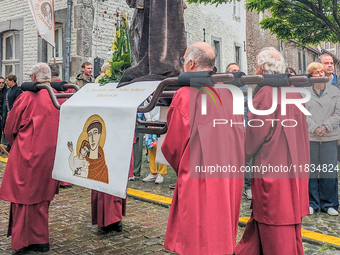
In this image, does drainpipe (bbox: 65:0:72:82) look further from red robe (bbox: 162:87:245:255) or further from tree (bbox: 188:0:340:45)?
red robe (bbox: 162:87:245:255)

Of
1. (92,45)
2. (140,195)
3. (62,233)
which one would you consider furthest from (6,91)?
(62,233)

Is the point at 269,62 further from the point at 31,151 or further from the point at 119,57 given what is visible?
the point at 31,151

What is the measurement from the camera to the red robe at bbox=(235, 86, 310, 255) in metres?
3.12

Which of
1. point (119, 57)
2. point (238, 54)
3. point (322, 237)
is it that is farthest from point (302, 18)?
point (119, 57)

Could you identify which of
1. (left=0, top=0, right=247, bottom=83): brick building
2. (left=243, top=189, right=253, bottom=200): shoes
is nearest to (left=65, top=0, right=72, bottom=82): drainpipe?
Result: (left=0, top=0, right=247, bottom=83): brick building

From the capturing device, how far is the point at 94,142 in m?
3.00

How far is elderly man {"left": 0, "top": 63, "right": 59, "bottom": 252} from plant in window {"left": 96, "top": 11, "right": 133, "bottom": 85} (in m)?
0.84

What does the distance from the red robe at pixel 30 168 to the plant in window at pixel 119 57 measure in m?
0.84

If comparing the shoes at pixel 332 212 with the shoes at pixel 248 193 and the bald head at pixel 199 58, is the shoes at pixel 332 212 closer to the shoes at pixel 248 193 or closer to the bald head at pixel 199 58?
the shoes at pixel 248 193

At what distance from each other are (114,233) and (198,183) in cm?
229

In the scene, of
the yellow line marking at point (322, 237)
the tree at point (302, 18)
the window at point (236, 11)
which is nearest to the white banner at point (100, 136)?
the yellow line marking at point (322, 237)

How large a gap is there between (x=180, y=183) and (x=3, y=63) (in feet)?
45.4

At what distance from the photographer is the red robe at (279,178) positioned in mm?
3119

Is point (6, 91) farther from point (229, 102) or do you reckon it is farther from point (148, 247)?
point (229, 102)
